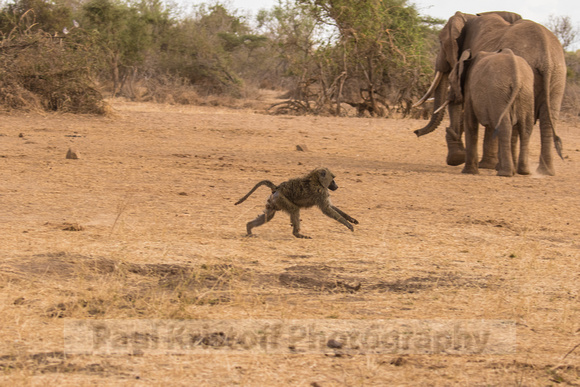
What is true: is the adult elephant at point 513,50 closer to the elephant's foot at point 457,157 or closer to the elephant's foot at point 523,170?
the elephant's foot at point 457,157

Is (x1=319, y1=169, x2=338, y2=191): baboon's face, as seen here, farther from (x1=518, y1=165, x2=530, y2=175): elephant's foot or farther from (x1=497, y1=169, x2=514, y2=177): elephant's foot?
(x1=518, y1=165, x2=530, y2=175): elephant's foot

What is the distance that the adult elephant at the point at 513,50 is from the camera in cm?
955

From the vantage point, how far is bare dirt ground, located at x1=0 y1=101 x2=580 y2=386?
311 centimetres

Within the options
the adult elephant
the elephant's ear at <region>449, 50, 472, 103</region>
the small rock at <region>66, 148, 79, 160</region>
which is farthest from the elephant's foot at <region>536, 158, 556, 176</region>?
the small rock at <region>66, 148, 79, 160</region>

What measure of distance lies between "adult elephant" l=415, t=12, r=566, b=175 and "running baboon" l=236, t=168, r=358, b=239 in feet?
15.6

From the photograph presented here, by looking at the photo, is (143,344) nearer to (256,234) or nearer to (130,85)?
(256,234)

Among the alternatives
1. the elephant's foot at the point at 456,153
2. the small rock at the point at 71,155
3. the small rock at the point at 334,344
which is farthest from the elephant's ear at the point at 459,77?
the small rock at the point at 334,344

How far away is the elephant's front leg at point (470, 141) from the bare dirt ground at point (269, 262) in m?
0.20

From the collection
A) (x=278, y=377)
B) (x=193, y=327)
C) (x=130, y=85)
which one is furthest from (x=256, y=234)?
(x=130, y=85)

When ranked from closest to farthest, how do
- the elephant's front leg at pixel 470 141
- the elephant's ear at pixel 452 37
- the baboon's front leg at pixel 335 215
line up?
1. the baboon's front leg at pixel 335 215
2. the elephant's front leg at pixel 470 141
3. the elephant's ear at pixel 452 37

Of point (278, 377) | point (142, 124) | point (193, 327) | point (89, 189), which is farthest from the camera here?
point (142, 124)

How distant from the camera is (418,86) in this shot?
17.7 meters

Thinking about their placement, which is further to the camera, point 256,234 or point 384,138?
point 384,138

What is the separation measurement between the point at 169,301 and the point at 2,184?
171 inches
